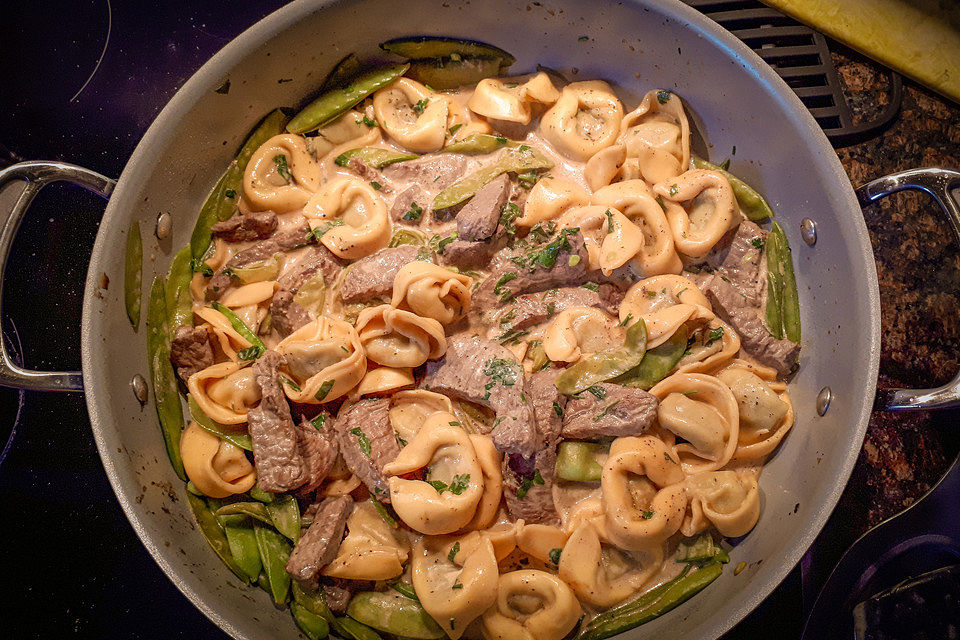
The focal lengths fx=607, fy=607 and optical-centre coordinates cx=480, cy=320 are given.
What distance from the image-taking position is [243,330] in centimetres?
287

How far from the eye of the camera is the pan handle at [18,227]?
2.36 m

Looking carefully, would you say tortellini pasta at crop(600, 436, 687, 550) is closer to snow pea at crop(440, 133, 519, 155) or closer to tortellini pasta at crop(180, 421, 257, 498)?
tortellini pasta at crop(180, 421, 257, 498)

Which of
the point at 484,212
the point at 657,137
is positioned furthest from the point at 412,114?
the point at 657,137

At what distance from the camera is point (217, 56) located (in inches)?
111

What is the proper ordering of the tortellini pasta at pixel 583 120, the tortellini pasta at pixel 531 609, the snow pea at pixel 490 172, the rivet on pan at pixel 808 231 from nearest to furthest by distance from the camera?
1. the tortellini pasta at pixel 531 609
2. the rivet on pan at pixel 808 231
3. the snow pea at pixel 490 172
4. the tortellini pasta at pixel 583 120

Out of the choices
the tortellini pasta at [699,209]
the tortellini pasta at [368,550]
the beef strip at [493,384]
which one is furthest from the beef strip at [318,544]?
the tortellini pasta at [699,209]

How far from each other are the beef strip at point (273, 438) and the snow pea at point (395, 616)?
0.57 m

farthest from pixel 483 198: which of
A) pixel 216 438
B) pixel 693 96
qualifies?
pixel 216 438

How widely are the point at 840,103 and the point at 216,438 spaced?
3.55m

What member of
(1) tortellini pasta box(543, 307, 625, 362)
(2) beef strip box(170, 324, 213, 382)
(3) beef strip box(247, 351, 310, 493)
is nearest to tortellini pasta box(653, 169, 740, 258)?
(1) tortellini pasta box(543, 307, 625, 362)

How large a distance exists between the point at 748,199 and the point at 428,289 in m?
1.69

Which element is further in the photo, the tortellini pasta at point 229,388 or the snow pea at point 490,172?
the snow pea at point 490,172

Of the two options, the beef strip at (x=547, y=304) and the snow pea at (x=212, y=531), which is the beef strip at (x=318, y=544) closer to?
the snow pea at (x=212, y=531)

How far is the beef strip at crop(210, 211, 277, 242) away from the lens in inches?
121
